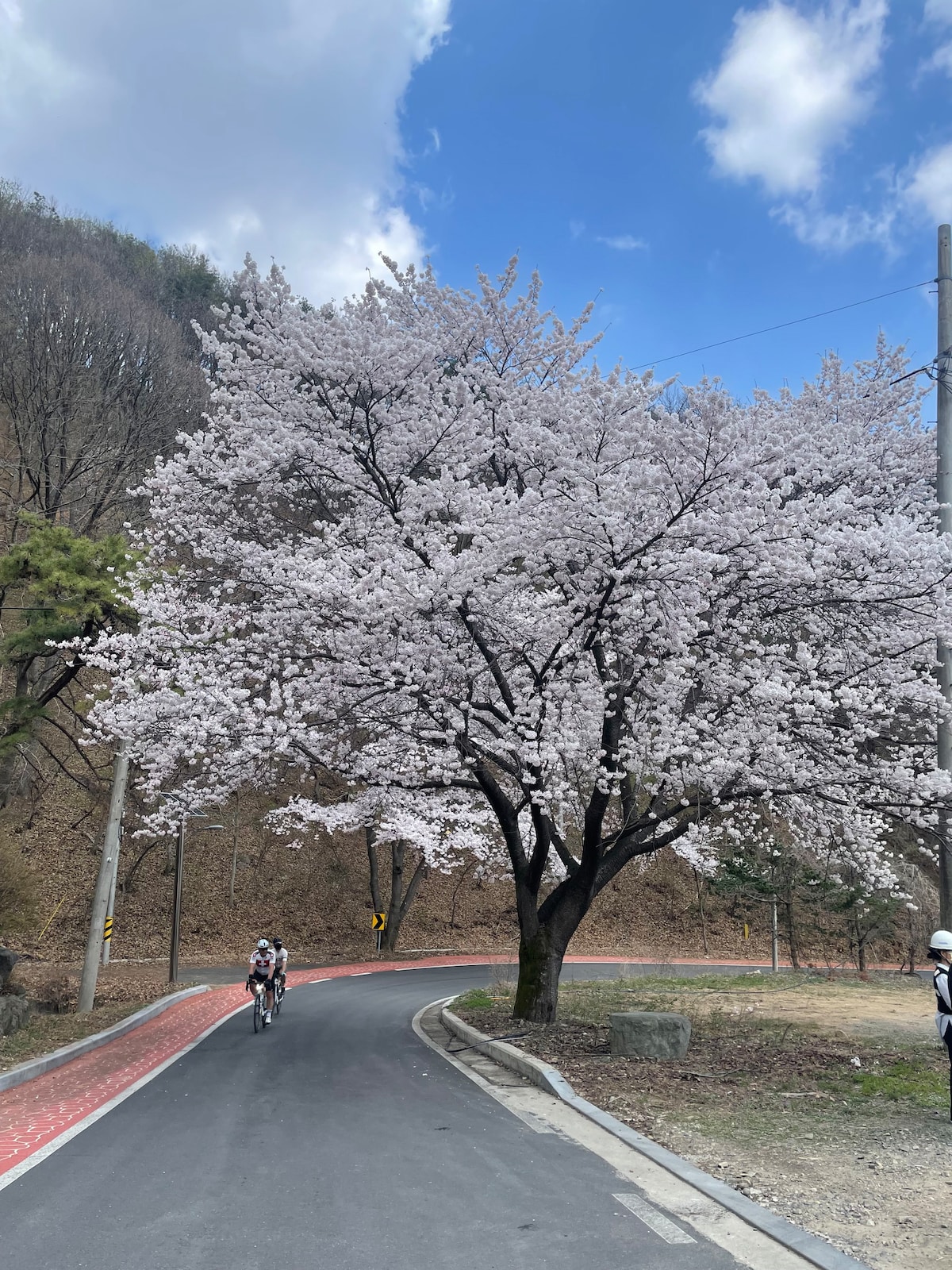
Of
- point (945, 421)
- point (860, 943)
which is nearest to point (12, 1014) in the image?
point (945, 421)

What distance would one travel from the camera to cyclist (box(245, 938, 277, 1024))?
1577 centimetres

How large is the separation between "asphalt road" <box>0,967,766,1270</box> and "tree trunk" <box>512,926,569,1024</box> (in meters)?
3.53

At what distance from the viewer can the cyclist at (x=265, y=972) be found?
15773 mm

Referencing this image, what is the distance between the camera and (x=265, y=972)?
15969 millimetres

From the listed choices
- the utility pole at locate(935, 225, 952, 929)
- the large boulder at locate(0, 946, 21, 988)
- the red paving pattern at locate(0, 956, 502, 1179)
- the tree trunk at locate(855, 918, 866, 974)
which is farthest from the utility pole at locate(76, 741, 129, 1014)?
the tree trunk at locate(855, 918, 866, 974)

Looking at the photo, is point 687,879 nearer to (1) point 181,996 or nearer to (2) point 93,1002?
(1) point 181,996

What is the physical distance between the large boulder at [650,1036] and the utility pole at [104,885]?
10.5 metres

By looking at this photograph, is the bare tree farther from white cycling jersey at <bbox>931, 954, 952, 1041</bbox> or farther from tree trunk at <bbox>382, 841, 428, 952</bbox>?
white cycling jersey at <bbox>931, 954, 952, 1041</bbox>

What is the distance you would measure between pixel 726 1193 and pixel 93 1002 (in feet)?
51.9

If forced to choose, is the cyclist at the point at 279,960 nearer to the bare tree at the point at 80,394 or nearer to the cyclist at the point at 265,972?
the cyclist at the point at 265,972

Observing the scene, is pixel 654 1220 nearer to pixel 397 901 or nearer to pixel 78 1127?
pixel 78 1127

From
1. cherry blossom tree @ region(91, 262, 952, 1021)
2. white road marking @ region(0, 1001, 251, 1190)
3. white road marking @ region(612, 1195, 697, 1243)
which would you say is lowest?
white road marking @ region(0, 1001, 251, 1190)

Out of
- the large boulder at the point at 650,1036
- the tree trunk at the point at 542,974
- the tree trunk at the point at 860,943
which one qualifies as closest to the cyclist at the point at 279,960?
the tree trunk at the point at 542,974

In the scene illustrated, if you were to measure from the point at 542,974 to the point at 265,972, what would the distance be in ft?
17.7
